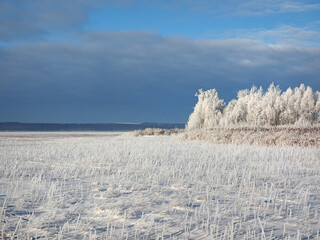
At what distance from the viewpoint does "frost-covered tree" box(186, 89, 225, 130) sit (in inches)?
1068

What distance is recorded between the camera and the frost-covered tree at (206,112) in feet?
89.0

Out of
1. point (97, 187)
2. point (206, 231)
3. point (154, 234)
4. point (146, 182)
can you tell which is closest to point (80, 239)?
point (154, 234)

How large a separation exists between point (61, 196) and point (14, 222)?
45.4 inches

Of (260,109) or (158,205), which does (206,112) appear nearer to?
(260,109)

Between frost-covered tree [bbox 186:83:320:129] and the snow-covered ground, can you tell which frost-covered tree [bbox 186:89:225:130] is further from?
the snow-covered ground

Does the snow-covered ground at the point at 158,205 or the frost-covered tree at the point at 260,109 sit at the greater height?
the frost-covered tree at the point at 260,109

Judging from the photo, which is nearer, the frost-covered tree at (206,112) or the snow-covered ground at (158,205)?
the snow-covered ground at (158,205)

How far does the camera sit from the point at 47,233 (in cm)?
358

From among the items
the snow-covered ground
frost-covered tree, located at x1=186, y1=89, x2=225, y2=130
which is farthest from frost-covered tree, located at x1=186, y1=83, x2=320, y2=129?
the snow-covered ground

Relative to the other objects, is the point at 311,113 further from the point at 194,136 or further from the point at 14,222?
the point at 14,222

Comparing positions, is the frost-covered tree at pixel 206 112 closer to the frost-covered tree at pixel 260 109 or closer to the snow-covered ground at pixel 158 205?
the frost-covered tree at pixel 260 109

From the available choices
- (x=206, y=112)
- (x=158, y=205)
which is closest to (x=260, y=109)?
(x=206, y=112)

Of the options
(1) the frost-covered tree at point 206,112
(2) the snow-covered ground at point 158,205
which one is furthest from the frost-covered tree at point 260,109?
(2) the snow-covered ground at point 158,205

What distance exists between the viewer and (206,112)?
2755 centimetres
